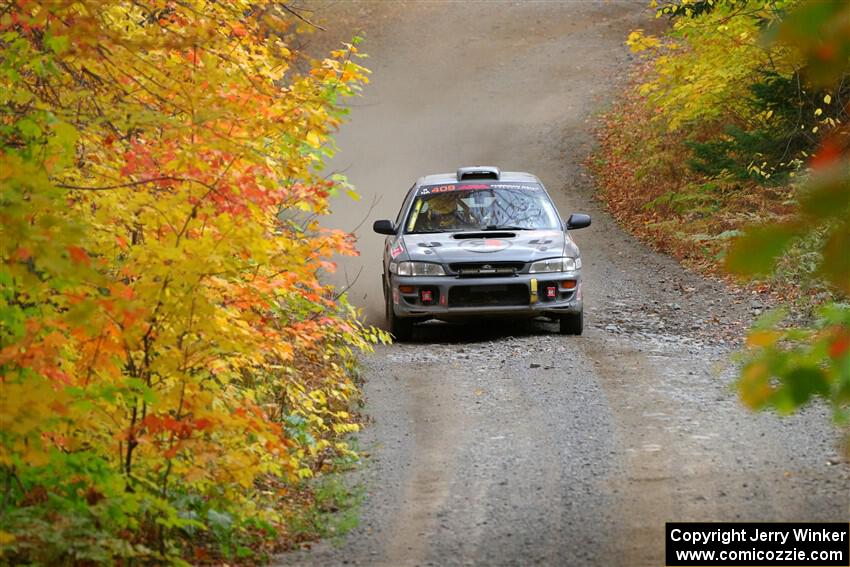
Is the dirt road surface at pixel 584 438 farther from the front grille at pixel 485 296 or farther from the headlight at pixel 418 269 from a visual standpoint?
the headlight at pixel 418 269

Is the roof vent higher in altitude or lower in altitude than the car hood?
higher

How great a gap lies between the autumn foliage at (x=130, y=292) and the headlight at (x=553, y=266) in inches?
189

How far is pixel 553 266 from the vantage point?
1215cm

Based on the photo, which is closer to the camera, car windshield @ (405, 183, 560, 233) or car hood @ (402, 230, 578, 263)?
car hood @ (402, 230, 578, 263)

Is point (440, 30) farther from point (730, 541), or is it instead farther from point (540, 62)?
point (730, 541)

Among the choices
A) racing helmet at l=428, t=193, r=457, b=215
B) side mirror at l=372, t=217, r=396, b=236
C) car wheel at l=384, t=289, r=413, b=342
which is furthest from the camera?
racing helmet at l=428, t=193, r=457, b=215

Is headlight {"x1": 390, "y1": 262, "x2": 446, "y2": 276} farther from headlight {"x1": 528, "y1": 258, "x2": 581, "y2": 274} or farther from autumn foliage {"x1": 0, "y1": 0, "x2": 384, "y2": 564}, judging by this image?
autumn foliage {"x1": 0, "y1": 0, "x2": 384, "y2": 564}

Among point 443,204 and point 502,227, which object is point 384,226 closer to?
point 443,204

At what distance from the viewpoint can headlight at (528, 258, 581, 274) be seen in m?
12.1

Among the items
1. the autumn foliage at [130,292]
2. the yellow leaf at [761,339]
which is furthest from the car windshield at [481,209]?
the yellow leaf at [761,339]

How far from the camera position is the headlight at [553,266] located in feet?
39.7

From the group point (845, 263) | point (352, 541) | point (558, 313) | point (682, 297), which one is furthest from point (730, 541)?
point (682, 297)

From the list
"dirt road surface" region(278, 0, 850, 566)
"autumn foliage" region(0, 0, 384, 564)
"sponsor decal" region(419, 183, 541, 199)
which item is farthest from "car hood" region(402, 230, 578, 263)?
"autumn foliage" region(0, 0, 384, 564)

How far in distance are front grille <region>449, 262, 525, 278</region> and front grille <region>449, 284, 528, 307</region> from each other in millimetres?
141
